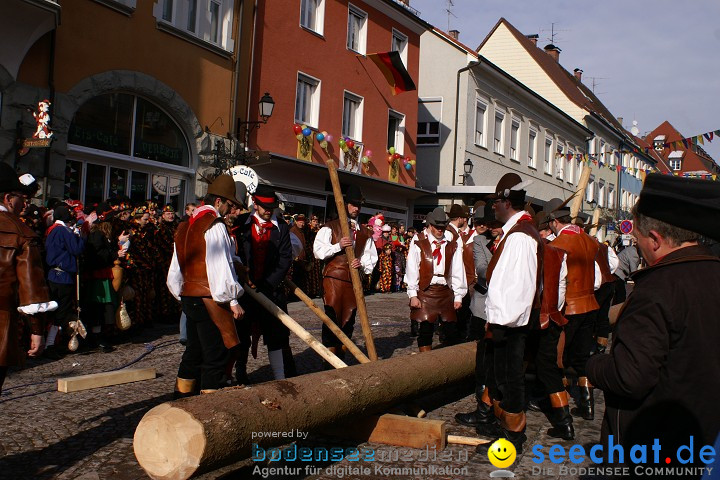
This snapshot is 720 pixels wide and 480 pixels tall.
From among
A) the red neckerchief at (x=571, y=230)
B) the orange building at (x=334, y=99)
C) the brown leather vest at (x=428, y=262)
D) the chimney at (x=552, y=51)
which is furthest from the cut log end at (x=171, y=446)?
the chimney at (x=552, y=51)

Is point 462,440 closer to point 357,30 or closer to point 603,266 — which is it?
point 603,266

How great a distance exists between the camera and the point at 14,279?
4.08 meters

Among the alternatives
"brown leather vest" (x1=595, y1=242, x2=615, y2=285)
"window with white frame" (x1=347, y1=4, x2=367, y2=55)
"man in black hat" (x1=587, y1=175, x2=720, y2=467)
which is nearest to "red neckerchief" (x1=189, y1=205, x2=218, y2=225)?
"man in black hat" (x1=587, y1=175, x2=720, y2=467)

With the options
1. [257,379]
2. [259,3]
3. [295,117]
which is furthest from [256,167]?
[257,379]

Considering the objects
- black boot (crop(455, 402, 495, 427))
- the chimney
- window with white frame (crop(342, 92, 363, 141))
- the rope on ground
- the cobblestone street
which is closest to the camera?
the cobblestone street

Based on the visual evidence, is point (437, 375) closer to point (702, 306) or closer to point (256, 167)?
point (702, 306)

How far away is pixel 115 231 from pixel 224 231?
188 inches

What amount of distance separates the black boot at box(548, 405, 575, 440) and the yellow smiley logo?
0.78m

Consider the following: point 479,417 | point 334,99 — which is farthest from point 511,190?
point 334,99

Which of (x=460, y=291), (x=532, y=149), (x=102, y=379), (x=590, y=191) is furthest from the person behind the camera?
(x=590, y=191)

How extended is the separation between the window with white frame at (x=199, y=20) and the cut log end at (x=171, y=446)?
11.9 m

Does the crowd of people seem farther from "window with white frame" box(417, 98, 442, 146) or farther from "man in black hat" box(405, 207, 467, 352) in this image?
"window with white frame" box(417, 98, 442, 146)

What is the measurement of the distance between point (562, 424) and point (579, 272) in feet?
5.51

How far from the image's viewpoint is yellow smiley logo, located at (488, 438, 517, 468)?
4.71 meters
